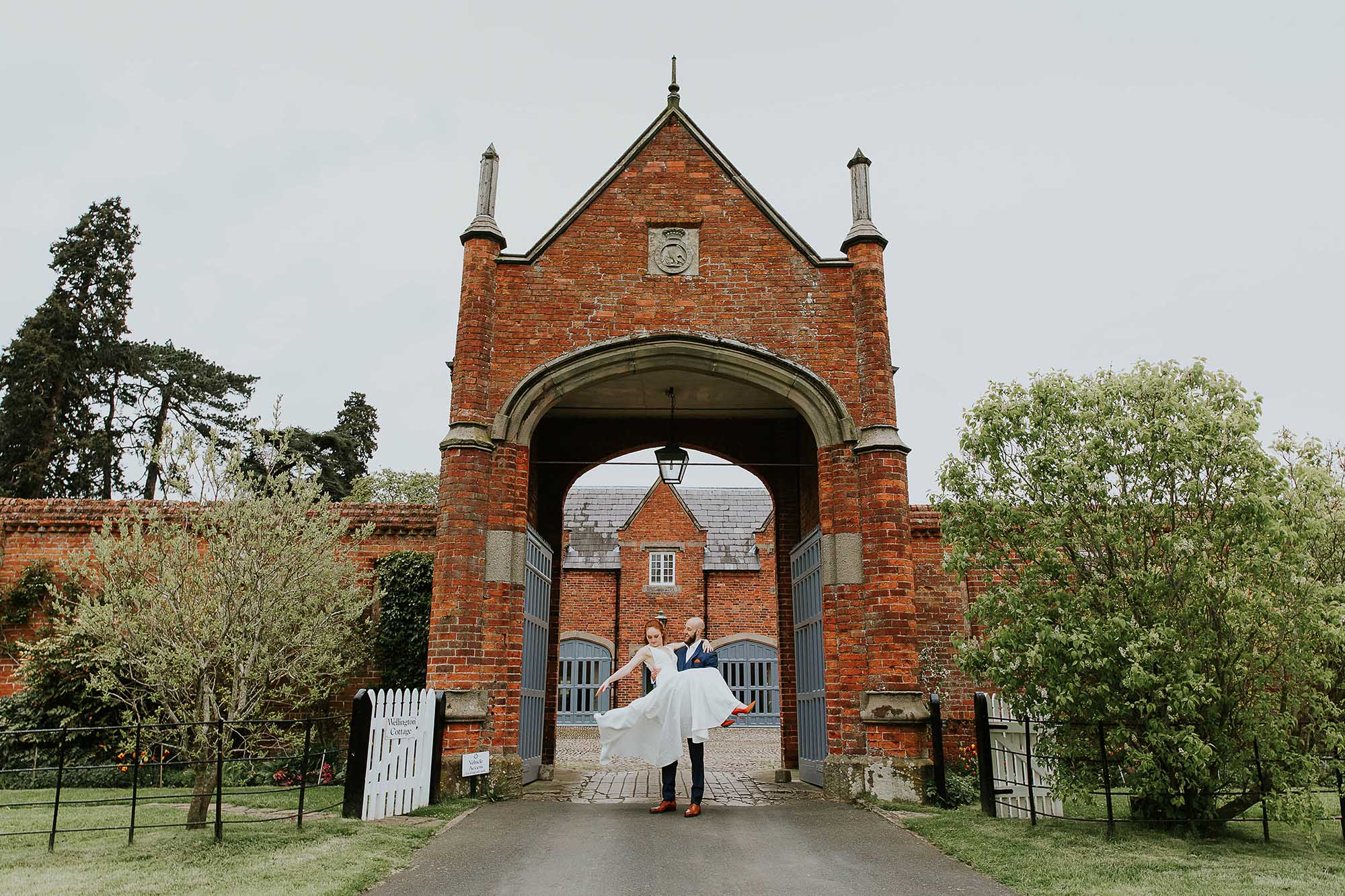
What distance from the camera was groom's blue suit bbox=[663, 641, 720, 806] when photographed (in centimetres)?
760

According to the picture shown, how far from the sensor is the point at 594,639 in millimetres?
26422

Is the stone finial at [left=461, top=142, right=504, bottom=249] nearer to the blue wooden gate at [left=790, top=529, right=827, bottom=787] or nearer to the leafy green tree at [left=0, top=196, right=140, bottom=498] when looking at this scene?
the blue wooden gate at [left=790, top=529, right=827, bottom=787]

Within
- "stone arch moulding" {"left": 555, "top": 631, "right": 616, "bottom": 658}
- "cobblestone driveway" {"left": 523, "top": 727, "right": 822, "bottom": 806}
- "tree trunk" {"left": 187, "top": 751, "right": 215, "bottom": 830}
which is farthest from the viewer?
"stone arch moulding" {"left": 555, "top": 631, "right": 616, "bottom": 658}

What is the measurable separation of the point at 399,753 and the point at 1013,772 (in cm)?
606

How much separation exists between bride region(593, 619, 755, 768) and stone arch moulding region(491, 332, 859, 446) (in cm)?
338

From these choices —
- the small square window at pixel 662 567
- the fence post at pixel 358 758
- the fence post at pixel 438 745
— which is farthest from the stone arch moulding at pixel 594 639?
the fence post at pixel 358 758

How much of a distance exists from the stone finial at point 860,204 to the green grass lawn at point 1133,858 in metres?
6.49

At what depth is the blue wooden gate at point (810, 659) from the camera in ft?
31.7

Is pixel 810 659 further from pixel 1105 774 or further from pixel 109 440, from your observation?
pixel 109 440

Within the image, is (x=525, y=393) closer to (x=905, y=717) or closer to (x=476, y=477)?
(x=476, y=477)

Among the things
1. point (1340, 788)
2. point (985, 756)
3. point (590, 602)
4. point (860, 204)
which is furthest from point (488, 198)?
point (590, 602)

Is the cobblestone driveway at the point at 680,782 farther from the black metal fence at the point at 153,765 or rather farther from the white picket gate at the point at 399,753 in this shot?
the black metal fence at the point at 153,765

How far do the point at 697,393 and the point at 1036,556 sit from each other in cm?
542

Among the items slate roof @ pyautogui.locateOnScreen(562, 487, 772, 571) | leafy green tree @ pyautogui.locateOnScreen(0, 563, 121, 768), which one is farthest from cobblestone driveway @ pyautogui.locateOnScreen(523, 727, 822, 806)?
slate roof @ pyautogui.locateOnScreen(562, 487, 772, 571)
